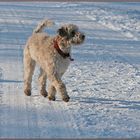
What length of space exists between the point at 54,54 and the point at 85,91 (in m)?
1.20

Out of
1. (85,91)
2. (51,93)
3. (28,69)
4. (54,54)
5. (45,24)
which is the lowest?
(85,91)

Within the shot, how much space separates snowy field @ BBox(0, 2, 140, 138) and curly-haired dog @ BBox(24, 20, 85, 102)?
0.84 ft

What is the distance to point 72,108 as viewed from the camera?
9109 mm

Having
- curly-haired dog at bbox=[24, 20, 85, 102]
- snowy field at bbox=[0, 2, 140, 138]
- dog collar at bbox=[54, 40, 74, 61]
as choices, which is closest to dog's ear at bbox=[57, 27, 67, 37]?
curly-haired dog at bbox=[24, 20, 85, 102]

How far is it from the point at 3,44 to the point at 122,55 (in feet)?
11.1

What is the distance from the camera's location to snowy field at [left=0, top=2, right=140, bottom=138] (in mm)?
8000

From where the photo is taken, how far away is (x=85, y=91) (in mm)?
10281

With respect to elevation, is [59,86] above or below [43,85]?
above

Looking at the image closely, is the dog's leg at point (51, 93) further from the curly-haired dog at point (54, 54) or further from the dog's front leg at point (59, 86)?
the dog's front leg at point (59, 86)

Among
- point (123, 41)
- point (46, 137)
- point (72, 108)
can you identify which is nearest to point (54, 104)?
point (72, 108)

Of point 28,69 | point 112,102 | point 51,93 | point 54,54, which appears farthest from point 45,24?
point 112,102

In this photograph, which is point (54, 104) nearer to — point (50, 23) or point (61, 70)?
point (61, 70)

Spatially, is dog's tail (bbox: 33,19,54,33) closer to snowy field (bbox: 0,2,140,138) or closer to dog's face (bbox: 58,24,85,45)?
dog's face (bbox: 58,24,85,45)

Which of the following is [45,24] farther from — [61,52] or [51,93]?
[51,93]
